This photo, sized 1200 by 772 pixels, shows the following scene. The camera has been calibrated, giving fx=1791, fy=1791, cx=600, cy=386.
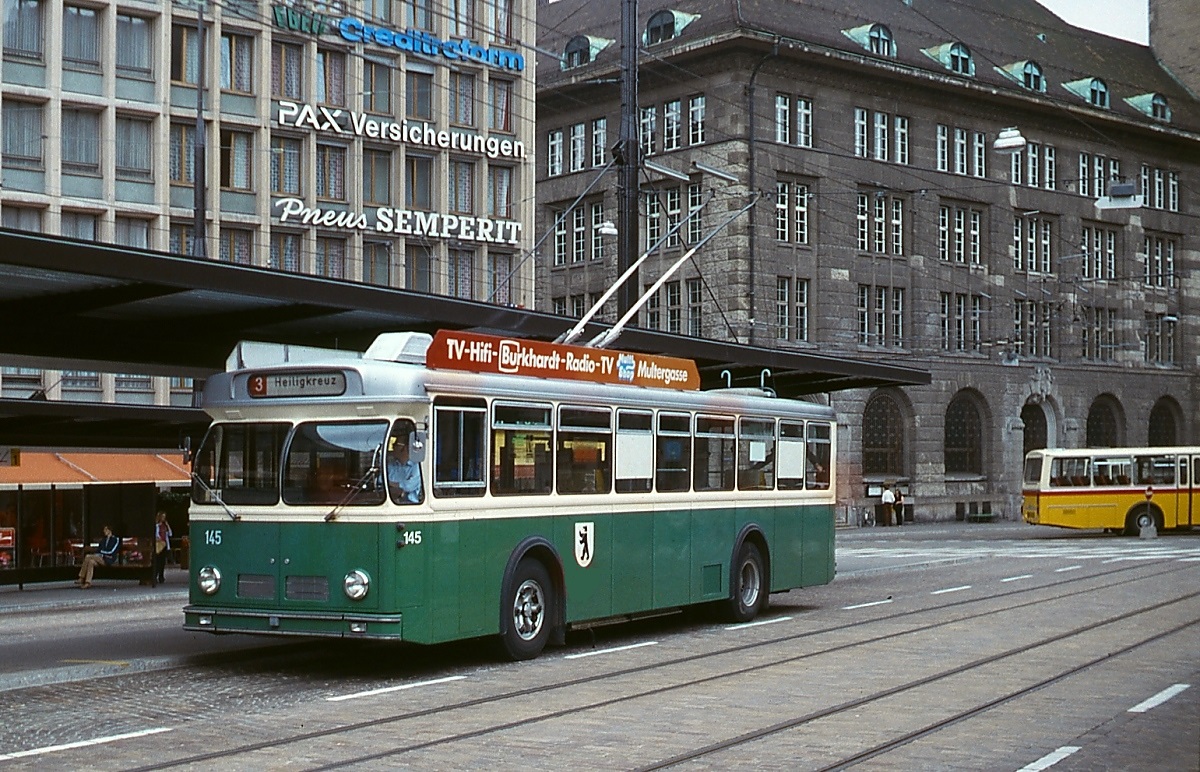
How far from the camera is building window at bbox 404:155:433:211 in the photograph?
54.8m

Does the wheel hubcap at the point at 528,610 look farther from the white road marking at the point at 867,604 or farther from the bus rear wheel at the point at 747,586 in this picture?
the white road marking at the point at 867,604

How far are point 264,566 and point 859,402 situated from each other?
49315mm

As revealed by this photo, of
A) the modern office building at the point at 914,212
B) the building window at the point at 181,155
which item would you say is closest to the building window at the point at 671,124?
the modern office building at the point at 914,212

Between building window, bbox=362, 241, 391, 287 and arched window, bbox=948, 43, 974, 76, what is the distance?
24740 mm

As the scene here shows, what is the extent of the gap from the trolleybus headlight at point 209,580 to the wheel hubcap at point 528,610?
8.71ft

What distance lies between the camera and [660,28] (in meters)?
63.8

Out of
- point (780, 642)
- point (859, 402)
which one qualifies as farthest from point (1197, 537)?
point (780, 642)

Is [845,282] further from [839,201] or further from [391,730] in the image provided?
[391,730]

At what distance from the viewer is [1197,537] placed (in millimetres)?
49188

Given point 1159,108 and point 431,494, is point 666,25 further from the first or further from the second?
point 431,494

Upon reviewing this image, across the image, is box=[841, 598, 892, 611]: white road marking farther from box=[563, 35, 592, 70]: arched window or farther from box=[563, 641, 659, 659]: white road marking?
box=[563, 35, 592, 70]: arched window

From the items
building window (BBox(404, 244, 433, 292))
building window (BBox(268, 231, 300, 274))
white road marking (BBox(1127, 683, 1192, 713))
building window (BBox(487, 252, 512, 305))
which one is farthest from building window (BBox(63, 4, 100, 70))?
white road marking (BBox(1127, 683, 1192, 713))

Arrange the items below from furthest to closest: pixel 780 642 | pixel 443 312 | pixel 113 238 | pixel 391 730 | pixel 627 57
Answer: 1. pixel 113 238
2. pixel 627 57
3. pixel 443 312
4. pixel 780 642
5. pixel 391 730

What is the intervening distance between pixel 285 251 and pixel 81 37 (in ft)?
27.5
